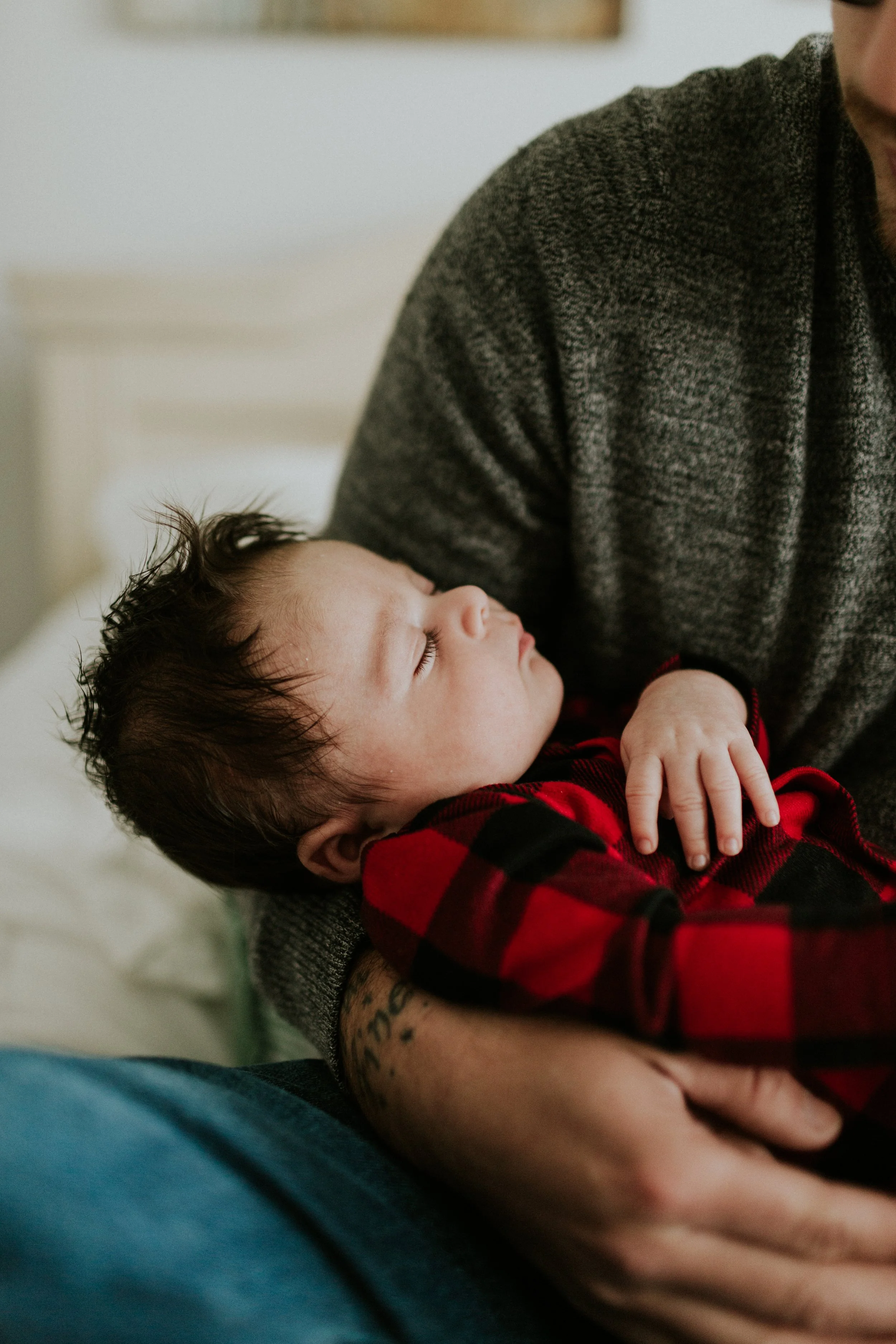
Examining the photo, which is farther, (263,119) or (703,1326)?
(263,119)

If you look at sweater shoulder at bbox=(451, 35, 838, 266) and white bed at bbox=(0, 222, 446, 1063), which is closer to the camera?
sweater shoulder at bbox=(451, 35, 838, 266)

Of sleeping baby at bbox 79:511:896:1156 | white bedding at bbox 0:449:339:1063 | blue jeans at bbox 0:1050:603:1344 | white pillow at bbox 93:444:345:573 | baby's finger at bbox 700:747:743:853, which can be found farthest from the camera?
white pillow at bbox 93:444:345:573

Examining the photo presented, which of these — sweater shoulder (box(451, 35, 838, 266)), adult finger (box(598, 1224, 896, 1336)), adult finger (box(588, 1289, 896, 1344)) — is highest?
sweater shoulder (box(451, 35, 838, 266))

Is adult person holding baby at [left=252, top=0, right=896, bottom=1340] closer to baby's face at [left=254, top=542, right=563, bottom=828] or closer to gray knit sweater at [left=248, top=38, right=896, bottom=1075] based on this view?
gray knit sweater at [left=248, top=38, right=896, bottom=1075]

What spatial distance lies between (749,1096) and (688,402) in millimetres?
539

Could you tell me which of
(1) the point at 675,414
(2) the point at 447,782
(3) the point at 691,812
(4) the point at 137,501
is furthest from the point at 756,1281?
(4) the point at 137,501

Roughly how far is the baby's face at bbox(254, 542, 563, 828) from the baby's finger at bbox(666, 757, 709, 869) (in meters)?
0.15

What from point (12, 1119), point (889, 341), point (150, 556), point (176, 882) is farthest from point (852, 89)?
point (176, 882)

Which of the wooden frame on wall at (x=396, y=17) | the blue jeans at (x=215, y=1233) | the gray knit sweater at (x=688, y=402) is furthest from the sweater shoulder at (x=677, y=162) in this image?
the wooden frame on wall at (x=396, y=17)

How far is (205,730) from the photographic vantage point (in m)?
0.80

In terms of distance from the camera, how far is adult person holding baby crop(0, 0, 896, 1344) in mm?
537

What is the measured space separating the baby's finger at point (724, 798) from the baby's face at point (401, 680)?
0.54 feet

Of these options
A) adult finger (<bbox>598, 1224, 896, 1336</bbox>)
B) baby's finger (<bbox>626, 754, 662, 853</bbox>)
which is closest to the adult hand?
adult finger (<bbox>598, 1224, 896, 1336</bbox>)

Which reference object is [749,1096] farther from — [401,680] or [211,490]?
[211,490]
